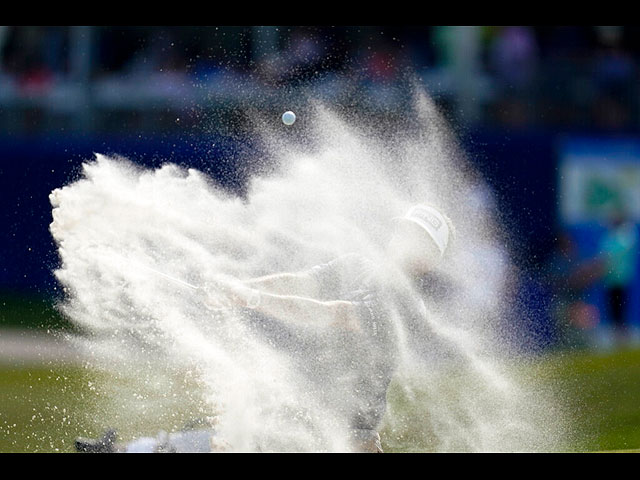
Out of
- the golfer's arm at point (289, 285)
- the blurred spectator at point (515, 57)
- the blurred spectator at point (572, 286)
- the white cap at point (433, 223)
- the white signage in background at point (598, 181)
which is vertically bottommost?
the golfer's arm at point (289, 285)

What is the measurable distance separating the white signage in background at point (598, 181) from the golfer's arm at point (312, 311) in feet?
21.5

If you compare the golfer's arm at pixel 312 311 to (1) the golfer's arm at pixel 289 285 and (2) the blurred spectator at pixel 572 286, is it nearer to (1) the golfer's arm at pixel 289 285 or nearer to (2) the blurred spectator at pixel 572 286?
(1) the golfer's arm at pixel 289 285

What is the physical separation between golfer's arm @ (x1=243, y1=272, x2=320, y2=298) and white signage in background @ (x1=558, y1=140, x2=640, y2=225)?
6.50 metres

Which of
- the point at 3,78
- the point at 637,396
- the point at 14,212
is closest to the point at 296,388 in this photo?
the point at 637,396

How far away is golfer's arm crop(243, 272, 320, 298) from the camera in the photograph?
5465mm

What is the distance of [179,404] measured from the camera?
6918mm

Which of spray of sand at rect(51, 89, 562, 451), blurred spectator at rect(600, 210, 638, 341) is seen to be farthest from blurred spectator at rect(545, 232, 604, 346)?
spray of sand at rect(51, 89, 562, 451)

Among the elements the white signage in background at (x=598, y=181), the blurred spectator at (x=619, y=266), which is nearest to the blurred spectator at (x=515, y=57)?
the white signage in background at (x=598, y=181)

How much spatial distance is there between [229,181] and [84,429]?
399 centimetres

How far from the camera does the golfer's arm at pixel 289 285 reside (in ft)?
17.9

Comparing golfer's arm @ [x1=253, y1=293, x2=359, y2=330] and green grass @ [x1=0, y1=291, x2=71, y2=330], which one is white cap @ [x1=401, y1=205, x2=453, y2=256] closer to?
golfer's arm @ [x1=253, y1=293, x2=359, y2=330]

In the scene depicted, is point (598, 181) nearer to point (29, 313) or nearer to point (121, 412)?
point (29, 313)

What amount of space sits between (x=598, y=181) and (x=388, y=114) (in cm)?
230
